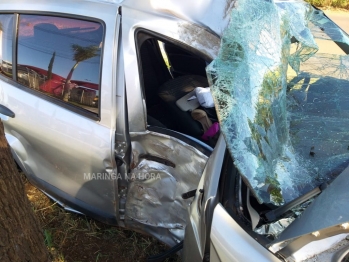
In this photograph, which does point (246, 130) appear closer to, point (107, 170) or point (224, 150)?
point (224, 150)

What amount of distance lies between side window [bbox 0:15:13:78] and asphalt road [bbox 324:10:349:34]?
20.8 ft

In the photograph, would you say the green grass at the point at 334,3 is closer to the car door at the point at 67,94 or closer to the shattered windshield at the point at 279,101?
the shattered windshield at the point at 279,101

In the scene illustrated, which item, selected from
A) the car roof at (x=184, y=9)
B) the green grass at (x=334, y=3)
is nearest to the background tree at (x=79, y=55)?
the car roof at (x=184, y=9)

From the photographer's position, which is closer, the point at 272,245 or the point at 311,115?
the point at 272,245

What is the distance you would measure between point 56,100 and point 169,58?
0.92m

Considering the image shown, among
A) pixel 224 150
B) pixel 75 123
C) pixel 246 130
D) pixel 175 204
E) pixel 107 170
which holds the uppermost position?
pixel 246 130

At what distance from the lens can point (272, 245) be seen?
114cm

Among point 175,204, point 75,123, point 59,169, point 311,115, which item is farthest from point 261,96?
point 59,169

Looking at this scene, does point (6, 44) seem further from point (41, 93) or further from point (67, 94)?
point (67, 94)

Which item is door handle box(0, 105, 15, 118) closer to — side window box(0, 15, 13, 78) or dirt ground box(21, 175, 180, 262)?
side window box(0, 15, 13, 78)

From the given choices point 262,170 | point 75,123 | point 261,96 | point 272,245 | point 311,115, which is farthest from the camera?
point 75,123

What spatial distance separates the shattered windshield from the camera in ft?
4.29

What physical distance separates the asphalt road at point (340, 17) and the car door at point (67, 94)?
6.28 m

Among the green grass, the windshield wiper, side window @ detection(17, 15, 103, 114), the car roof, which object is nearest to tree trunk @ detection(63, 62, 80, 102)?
side window @ detection(17, 15, 103, 114)
